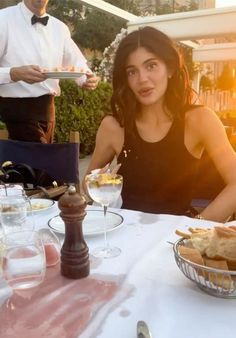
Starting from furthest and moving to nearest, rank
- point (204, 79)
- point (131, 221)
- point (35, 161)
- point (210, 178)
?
point (204, 79), point (210, 178), point (35, 161), point (131, 221)

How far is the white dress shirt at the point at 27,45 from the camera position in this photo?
3.32m

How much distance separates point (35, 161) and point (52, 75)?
58 centimetres

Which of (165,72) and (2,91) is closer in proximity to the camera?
(165,72)

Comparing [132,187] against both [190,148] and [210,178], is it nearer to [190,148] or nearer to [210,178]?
[190,148]

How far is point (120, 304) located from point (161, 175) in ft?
4.02

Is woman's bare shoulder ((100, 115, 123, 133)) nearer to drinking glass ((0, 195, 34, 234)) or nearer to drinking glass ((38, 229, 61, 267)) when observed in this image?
drinking glass ((0, 195, 34, 234))

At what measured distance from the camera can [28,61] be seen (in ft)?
11.3

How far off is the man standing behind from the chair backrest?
3.01ft

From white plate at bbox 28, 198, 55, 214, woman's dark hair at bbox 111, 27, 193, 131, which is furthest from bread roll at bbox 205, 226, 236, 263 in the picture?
woman's dark hair at bbox 111, 27, 193, 131

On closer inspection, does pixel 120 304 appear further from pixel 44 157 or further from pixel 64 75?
pixel 64 75

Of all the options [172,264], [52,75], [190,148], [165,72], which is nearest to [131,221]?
[172,264]

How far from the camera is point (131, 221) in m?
1.51

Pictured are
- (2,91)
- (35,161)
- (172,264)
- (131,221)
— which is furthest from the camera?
(2,91)

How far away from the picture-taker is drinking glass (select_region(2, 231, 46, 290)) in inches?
38.5
